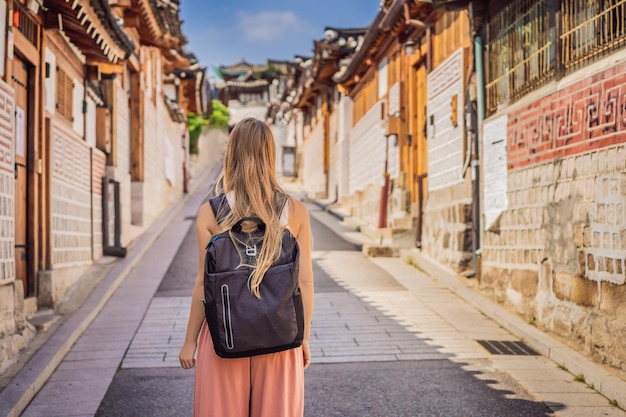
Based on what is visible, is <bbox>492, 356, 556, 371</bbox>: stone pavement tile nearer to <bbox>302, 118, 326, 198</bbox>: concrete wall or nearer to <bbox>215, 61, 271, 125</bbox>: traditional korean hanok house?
<bbox>302, 118, 326, 198</bbox>: concrete wall

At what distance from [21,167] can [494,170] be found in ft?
19.8

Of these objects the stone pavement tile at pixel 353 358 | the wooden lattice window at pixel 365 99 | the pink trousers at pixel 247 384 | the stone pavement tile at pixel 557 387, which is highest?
the wooden lattice window at pixel 365 99

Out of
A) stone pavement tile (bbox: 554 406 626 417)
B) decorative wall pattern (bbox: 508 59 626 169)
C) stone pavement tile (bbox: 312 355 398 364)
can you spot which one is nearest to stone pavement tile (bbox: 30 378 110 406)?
stone pavement tile (bbox: 312 355 398 364)

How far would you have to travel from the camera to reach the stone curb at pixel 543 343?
5660mm

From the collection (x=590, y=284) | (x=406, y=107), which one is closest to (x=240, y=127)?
(x=590, y=284)

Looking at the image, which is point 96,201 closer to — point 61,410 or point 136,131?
point 136,131

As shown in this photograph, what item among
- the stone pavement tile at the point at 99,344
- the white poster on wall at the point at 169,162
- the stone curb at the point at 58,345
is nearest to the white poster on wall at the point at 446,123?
the stone curb at the point at 58,345

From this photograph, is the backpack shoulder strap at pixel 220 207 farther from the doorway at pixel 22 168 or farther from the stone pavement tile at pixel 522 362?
the doorway at pixel 22 168

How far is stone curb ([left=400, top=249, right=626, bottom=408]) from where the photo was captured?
5660 mm

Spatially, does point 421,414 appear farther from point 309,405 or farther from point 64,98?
point 64,98

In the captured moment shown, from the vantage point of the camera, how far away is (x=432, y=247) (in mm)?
13383

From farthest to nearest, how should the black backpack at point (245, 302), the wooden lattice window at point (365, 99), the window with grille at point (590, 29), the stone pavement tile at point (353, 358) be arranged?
the wooden lattice window at point (365, 99), the stone pavement tile at point (353, 358), the window with grille at point (590, 29), the black backpack at point (245, 302)

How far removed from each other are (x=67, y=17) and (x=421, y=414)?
6.56 m

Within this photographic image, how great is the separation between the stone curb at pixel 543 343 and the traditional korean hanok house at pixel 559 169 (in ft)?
0.39
